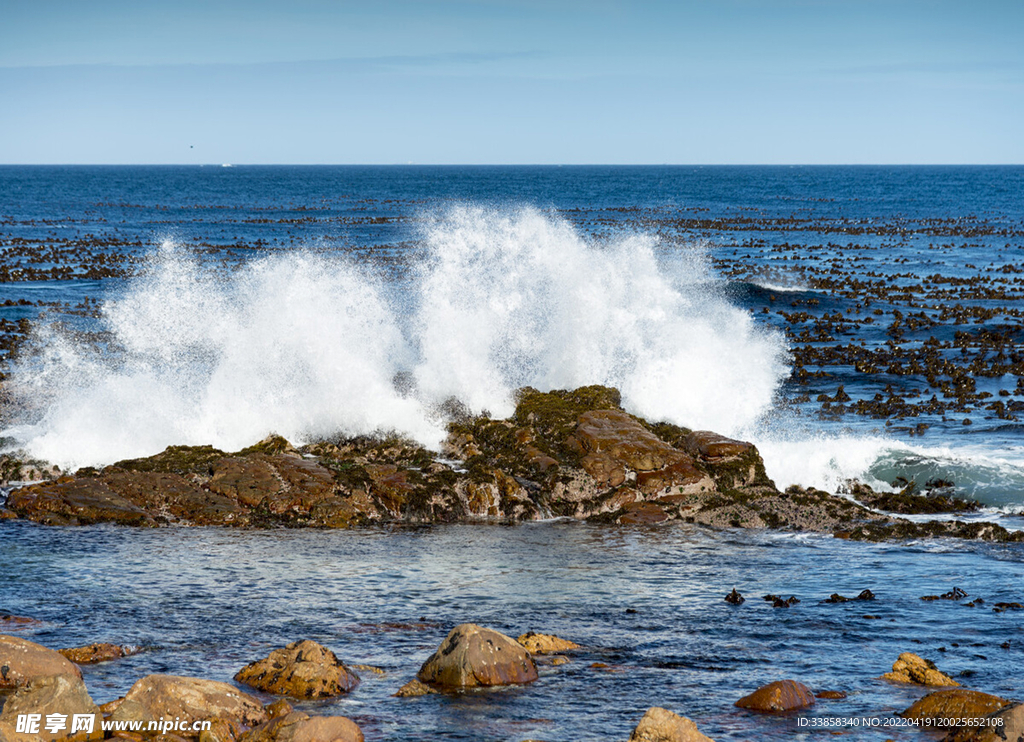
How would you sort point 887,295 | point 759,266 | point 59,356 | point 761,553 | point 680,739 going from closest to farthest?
1. point 680,739
2. point 761,553
3. point 59,356
4. point 887,295
5. point 759,266

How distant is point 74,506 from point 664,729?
1165 centimetres

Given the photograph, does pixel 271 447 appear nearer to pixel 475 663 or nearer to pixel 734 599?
pixel 734 599

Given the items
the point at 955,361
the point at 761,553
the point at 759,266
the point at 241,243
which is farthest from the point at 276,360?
the point at 241,243

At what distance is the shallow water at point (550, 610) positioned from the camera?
992 cm

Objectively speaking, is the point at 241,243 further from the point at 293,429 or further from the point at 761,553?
the point at 761,553

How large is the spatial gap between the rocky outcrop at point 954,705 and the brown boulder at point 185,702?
6147 millimetres

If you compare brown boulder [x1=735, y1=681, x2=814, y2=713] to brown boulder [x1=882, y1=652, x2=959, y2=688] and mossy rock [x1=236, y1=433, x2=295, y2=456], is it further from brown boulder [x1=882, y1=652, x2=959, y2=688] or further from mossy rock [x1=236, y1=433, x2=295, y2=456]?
mossy rock [x1=236, y1=433, x2=295, y2=456]

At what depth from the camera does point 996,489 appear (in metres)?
18.8

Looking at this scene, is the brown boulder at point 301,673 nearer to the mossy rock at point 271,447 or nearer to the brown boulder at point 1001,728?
the brown boulder at point 1001,728

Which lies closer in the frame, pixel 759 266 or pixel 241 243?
pixel 759 266

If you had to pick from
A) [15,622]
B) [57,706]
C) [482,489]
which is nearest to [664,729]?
[57,706]

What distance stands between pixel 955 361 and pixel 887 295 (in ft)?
46.6

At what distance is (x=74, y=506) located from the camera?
16.4 m

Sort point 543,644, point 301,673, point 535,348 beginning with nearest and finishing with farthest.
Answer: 1. point 301,673
2. point 543,644
3. point 535,348
